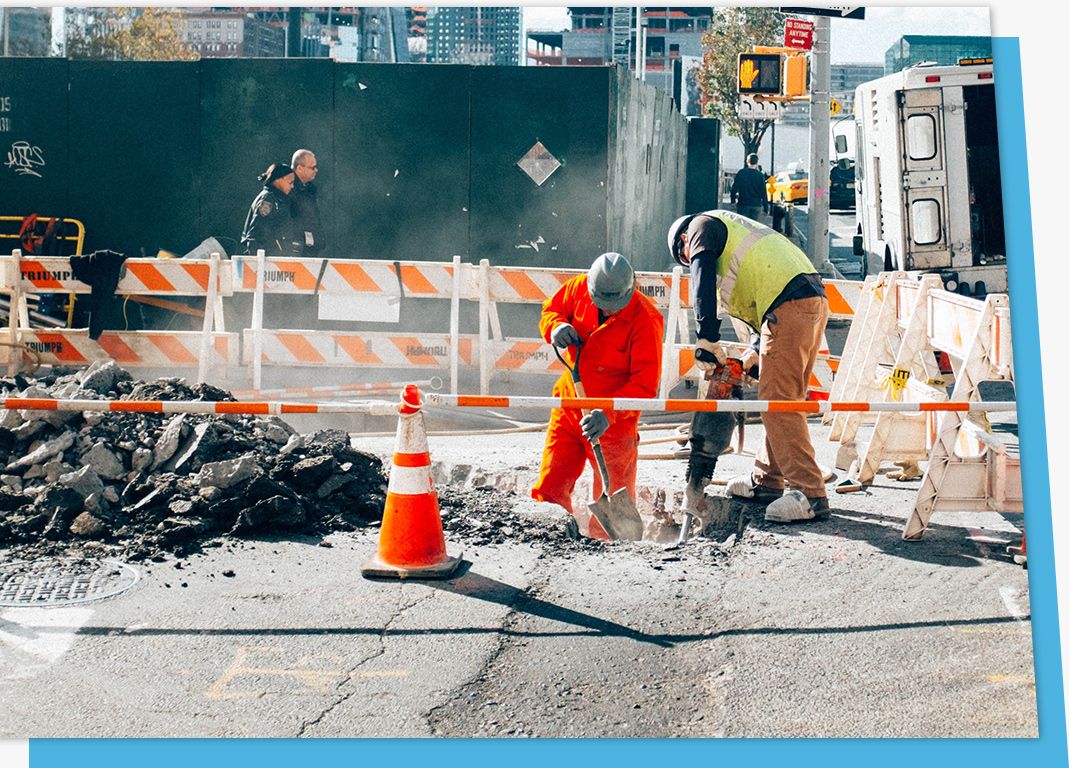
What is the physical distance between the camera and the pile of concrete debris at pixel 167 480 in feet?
22.8

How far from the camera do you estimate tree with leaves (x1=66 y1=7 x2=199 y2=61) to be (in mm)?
32656

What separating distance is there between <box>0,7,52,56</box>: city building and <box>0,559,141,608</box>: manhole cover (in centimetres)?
1851

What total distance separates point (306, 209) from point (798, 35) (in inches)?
284

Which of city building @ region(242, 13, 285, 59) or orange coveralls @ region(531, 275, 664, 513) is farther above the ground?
city building @ region(242, 13, 285, 59)

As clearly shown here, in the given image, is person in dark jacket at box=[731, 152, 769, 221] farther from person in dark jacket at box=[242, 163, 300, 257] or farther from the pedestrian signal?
person in dark jacket at box=[242, 163, 300, 257]

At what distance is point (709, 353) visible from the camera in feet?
24.6

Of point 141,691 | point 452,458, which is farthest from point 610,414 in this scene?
point 141,691

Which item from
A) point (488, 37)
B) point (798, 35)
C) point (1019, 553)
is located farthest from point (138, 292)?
point (488, 37)

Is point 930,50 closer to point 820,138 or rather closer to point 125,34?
point 820,138

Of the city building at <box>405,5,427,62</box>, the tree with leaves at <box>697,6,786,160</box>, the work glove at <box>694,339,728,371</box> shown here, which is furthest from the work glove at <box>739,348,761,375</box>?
the city building at <box>405,5,427,62</box>

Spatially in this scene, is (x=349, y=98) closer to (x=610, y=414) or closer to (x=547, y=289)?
(x=547, y=289)

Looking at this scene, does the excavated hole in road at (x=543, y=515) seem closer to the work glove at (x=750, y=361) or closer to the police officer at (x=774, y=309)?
the police officer at (x=774, y=309)

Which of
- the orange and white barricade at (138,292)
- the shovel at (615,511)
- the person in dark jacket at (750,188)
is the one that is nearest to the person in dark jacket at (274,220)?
the orange and white barricade at (138,292)

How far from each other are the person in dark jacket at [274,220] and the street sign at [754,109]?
7.26 meters
